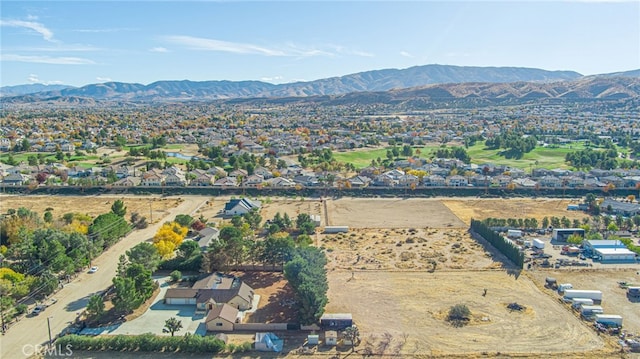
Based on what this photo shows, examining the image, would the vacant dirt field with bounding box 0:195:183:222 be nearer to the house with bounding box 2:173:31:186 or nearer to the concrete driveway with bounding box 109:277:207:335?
the house with bounding box 2:173:31:186

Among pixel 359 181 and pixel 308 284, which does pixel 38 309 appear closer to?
pixel 308 284

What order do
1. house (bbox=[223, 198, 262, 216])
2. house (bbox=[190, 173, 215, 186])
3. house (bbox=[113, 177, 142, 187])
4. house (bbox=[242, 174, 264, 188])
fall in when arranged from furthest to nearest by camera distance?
house (bbox=[190, 173, 215, 186]) → house (bbox=[242, 174, 264, 188]) → house (bbox=[113, 177, 142, 187]) → house (bbox=[223, 198, 262, 216])

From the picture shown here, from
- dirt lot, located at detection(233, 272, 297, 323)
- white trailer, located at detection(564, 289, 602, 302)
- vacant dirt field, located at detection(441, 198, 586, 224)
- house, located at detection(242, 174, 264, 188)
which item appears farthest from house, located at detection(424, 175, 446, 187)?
dirt lot, located at detection(233, 272, 297, 323)

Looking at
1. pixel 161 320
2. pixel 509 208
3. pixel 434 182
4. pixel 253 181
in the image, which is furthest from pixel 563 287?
pixel 253 181

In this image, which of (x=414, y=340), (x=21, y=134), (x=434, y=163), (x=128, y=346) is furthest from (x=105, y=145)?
(x=414, y=340)

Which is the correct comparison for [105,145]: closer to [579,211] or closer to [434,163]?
[434,163]

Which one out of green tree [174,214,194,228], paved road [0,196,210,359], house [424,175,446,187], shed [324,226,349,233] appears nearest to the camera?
paved road [0,196,210,359]
